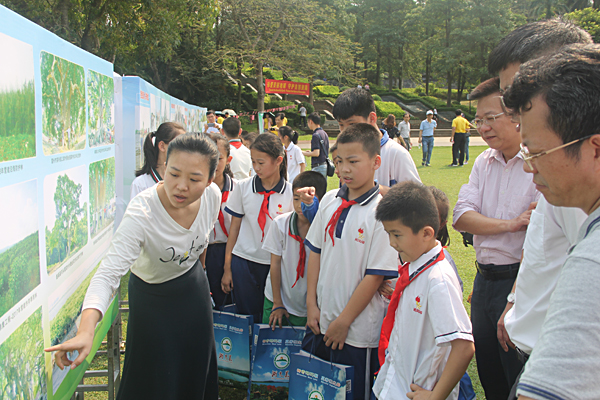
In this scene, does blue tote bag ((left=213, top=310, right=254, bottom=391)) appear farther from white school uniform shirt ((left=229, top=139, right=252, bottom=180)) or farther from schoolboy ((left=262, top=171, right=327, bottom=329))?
white school uniform shirt ((left=229, top=139, right=252, bottom=180))

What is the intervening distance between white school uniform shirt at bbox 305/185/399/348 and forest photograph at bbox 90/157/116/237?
4.53 feet

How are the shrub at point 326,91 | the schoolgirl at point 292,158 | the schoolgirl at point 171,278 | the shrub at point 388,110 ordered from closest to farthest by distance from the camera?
the schoolgirl at point 171,278, the schoolgirl at point 292,158, the shrub at point 388,110, the shrub at point 326,91

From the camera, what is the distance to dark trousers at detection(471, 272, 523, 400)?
2.25 m

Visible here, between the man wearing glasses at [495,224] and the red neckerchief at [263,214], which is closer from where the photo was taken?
the man wearing glasses at [495,224]

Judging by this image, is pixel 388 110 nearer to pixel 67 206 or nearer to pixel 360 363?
pixel 360 363

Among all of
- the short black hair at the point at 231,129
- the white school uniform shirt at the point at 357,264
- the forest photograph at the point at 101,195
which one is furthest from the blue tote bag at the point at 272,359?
the short black hair at the point at 231,129

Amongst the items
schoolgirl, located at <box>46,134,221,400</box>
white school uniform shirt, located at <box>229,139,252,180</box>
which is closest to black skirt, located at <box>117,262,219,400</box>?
schoolgirl, located at <box>46,134,221,400</box>

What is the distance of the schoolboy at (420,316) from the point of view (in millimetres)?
1831

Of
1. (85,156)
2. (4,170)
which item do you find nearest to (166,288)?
(85,156)

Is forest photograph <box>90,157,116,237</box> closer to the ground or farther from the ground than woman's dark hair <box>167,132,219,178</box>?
closer to the ground

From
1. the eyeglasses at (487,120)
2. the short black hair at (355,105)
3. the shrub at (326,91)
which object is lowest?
the eyeglasses at (487,120)

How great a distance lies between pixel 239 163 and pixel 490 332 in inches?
163

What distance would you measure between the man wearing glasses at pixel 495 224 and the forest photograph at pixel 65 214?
204 cm

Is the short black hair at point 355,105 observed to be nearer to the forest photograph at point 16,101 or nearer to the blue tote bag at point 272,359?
the blue tote bag at point 272,359
